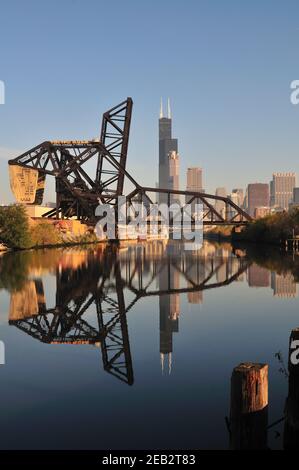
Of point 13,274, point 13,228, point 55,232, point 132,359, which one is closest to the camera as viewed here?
point 132,359

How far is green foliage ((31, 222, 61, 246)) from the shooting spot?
191ft

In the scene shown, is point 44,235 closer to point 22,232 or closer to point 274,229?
point 22,232

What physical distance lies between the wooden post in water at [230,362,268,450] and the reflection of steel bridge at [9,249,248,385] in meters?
3.79

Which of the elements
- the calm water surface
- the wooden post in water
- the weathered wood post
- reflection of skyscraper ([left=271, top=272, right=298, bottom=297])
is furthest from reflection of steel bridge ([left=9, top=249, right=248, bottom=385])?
the weathered wood post

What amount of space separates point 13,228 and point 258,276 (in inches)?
1153

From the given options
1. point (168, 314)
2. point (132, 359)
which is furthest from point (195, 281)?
point (132, 359)

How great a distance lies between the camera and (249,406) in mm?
6504

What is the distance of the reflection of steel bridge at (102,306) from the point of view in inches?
520

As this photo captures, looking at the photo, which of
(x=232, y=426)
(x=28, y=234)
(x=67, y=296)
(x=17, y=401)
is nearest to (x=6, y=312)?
(x=67, y=296)

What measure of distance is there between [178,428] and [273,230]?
69.0 metres

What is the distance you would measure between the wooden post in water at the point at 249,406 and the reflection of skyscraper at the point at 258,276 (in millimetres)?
20580

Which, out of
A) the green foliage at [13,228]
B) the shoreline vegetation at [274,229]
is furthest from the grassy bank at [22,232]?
the shoreline vegetation at [274,229]

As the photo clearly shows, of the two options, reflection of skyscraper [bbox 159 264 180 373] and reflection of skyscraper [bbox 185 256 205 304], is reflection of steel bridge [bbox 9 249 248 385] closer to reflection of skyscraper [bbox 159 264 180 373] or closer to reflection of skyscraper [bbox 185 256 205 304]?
reflection of skyscraper [bbox 185 256 205 304]
